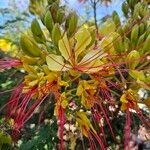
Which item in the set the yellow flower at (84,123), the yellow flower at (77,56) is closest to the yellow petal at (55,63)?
the yellow flower at (77,56)

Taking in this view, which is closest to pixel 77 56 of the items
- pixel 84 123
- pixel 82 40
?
pixel 82 40

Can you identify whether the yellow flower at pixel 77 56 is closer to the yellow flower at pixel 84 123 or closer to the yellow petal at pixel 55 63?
the yellow petal at pixel 55 63

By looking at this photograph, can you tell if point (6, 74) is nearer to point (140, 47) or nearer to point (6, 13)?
point (140, 47)

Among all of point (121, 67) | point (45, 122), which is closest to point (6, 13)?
point (45, 122)

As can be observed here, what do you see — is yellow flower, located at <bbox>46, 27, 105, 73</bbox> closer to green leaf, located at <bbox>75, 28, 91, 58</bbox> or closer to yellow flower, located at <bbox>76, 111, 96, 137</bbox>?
green leaf, located at <bbox>75, 28, 91, 58</bbox>

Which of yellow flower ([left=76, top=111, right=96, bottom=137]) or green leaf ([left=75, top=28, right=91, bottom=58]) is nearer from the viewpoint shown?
green leaf ([left=75, top=28, right=91, bottom=58])

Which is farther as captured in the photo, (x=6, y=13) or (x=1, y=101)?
(x=6, y=13)

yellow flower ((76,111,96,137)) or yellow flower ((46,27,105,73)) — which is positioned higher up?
yellow flower ((46,27,105,73))

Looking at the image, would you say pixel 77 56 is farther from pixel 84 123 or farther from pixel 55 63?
pixel 84 123

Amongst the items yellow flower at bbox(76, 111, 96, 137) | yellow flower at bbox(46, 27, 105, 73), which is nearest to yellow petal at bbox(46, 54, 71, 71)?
yellow flower at bbox(46, 27, 105, 73)
